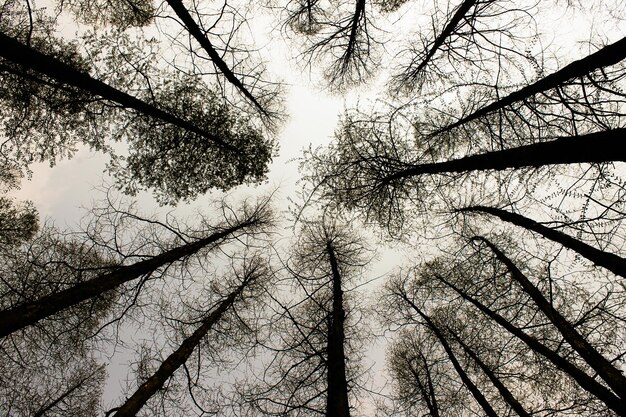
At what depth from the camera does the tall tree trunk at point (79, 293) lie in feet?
13.5

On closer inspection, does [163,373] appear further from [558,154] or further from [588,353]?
[588,353]

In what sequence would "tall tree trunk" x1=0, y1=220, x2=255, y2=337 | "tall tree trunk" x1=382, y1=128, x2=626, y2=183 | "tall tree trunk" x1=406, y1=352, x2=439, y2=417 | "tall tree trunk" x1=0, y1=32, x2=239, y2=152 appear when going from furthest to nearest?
1. "tall tree trunk" x1=406, y1=352, x2=439, y2=417
2. "tall tree trunk" x1=0, y1=32, x2=239, y2=152
3. "tall tree trunk" x1=0, y1=220, x2=255, y2=337
4. "tall tree trunk" x1=382, y1=128, x2=626, y2=183

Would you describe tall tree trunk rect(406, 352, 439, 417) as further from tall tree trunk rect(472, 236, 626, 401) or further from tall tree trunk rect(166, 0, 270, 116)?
tall tree trunk rect(166, 0, 270, 116)

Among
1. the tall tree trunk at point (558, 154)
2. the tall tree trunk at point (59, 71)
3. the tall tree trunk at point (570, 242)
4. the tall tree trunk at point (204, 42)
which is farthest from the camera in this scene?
the tall tree trunk at point (204, 42)

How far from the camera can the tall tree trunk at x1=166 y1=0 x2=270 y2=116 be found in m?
5.87

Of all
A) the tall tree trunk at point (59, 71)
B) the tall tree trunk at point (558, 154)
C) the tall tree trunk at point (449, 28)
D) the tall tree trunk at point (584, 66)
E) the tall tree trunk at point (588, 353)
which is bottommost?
the tall tree trunk at point (588, 353)

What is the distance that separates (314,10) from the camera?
7191mm

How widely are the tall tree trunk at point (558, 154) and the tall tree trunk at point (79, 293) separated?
565 centimetres

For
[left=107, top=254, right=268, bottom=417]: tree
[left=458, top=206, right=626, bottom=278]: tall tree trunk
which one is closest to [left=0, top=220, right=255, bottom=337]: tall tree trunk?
[left=107, top=254, right=268, bottom=417]: tree

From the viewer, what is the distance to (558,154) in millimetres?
3535

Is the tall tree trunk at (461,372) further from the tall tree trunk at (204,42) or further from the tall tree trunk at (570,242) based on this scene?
the tall tree trunk at (204,42)

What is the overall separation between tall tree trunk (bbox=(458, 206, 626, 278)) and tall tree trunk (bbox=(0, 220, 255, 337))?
6.93 metres

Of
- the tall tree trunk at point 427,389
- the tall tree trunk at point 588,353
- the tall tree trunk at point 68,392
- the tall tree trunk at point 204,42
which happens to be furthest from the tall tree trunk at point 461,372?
the tall tree trunk at point 68,392

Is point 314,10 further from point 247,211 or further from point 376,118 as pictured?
point 247,211
